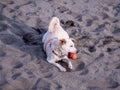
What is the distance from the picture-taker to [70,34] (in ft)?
16.7

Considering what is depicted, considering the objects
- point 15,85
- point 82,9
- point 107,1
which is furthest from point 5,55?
point 107,1

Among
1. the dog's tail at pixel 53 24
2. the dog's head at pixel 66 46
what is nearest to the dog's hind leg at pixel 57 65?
the dog's head at pixel 66 46

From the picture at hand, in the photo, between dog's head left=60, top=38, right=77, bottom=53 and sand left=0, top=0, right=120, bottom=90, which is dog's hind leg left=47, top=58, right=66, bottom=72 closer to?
sand left=0, top=0, right=120, bottom=90

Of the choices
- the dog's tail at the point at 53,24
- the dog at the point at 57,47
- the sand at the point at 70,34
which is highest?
the dog's tail at the point at 53,24

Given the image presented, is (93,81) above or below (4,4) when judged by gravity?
above

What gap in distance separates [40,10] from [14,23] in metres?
0.77

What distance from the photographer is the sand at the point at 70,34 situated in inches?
153

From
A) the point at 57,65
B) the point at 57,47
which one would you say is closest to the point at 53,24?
the point at 57,47

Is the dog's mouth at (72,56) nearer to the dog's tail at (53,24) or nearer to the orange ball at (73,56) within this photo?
the orange ball at (73,56)

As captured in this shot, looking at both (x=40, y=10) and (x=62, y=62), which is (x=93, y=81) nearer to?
(x=62, y=62)

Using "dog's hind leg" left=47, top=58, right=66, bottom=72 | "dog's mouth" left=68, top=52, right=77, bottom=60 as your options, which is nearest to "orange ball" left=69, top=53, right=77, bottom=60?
"dog's mouth" left=68, top=52, right=77, bottom=60

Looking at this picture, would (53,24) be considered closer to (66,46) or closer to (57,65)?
(66,46)

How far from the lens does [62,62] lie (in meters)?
4.39

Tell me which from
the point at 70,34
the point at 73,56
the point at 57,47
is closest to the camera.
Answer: the point at 57,47
